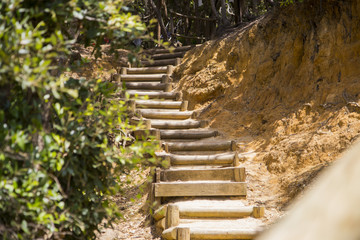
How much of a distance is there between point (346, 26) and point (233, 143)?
9.68 ft

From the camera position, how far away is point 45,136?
8.96 feet

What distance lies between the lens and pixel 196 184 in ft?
19.1

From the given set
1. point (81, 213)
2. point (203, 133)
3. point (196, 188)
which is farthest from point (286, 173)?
point (81, 213)

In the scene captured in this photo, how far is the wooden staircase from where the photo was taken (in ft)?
16.8

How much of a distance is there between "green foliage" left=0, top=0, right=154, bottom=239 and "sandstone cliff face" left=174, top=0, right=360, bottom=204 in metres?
3.25

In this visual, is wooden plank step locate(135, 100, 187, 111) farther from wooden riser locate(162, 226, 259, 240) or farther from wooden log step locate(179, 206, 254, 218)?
wooden riser locate(162, 226, 259, 240)

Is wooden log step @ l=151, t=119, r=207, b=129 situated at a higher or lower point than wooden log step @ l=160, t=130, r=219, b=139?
higher

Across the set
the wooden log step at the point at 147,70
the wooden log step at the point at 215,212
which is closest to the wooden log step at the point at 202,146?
the wooden log step at the point at 215,212

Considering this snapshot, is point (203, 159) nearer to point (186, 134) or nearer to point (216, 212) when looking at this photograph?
point (186, 134)

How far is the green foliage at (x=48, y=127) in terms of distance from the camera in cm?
257

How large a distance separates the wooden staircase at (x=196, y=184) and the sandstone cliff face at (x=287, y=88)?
384 millimetres

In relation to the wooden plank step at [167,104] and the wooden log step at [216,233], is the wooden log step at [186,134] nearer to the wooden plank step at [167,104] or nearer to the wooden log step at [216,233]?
the wooden plank step at [167,104]

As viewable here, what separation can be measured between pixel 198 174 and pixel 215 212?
93 cm

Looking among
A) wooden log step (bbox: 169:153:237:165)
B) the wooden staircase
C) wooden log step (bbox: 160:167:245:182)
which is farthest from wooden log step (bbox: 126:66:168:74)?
wooden log step (bbox: 160:167:245:182)
